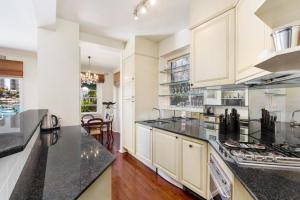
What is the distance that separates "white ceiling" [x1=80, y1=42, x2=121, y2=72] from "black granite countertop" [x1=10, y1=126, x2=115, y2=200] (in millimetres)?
2601

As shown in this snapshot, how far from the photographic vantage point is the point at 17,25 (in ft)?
8.41

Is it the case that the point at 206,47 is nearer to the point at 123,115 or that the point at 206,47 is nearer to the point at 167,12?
the point at 167,12

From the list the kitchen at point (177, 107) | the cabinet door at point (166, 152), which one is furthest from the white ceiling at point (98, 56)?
the cabinet door at point (166, 152)

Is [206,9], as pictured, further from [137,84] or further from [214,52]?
[137,84]

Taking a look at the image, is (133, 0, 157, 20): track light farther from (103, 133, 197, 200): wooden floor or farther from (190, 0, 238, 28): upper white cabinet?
(103, 133, 197, 200): wooden floor

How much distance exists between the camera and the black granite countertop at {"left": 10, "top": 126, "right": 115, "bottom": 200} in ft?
2.28

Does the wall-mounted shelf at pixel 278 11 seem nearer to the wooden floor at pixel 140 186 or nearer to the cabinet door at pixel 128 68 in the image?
the wooden floor at pixel 140 186

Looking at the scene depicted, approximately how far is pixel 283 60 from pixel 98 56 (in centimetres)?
435

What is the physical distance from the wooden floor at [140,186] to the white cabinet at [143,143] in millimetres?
190

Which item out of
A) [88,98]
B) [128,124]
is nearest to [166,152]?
[128,124]

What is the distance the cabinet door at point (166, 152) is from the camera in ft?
6.85

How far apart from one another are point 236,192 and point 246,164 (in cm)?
18

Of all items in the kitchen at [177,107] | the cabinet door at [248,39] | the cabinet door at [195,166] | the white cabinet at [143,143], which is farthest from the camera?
the white cabinet at [143,143]

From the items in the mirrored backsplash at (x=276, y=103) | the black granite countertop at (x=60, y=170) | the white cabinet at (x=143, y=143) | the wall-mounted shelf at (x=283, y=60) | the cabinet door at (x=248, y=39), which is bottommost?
the white cabinet at (x=143, y=143)
